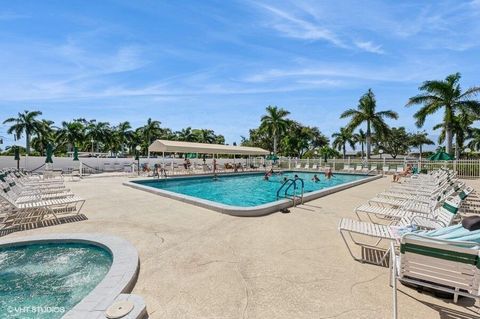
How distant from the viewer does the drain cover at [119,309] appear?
7.82 ft

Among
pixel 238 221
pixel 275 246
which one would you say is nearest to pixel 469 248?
pixel 275 246

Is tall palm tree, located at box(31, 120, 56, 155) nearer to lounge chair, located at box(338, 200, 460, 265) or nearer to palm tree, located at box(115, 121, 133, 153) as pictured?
palm tree, located at box(115, 121, 133, 153)

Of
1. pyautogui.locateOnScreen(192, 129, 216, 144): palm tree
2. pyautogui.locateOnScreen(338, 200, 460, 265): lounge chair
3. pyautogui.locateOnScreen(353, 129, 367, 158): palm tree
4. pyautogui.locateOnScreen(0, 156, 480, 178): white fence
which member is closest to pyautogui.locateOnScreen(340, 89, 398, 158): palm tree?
pyautogui.locateOnScreen(0, 156, 480, 178): white fence

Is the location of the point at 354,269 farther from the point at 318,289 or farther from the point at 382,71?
the point at 382,71

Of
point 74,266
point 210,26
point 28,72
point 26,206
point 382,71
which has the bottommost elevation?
point 74,266

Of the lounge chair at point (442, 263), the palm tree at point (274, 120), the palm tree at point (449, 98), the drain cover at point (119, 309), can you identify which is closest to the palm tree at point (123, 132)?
the palm tree at point (274, 120)

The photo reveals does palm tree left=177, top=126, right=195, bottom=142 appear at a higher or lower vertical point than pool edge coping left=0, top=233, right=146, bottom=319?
higher

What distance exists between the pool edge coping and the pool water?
0.33ft

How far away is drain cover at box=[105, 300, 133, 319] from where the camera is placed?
2.38 metres

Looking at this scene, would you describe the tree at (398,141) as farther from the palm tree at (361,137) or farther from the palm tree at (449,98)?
the palm tree at (449,98)

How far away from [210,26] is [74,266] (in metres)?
10.2

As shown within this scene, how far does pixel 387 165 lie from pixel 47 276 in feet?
81.8

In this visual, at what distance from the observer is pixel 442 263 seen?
8.26ft

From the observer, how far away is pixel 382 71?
1410 cm
